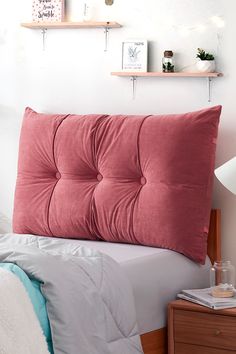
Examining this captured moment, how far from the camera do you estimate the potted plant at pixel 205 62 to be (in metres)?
3.47

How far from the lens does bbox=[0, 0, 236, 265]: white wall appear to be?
3504 millimetres

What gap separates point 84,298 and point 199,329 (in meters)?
0.59

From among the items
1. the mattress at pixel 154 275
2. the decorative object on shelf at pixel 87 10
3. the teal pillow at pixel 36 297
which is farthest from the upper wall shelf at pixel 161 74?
the teal pillow at pixel 36 297

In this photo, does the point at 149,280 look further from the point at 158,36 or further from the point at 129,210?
the point at 158,36

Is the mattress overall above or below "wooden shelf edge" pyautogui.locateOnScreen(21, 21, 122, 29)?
below

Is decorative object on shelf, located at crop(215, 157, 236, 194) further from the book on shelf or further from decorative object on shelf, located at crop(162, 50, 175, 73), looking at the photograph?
decorative object on shelf, located at crop(162, 50, 175, 73)

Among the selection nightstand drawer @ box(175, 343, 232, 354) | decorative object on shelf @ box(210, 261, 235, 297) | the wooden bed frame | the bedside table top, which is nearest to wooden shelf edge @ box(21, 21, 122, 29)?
the wooden bed frame

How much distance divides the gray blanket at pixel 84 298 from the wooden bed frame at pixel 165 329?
0.66 ft

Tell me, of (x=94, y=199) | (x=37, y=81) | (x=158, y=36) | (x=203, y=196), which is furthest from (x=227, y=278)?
(x=37, y=81)

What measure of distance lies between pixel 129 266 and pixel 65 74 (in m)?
1.19

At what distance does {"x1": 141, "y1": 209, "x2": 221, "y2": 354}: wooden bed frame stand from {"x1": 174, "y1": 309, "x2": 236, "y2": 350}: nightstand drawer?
0.19ft

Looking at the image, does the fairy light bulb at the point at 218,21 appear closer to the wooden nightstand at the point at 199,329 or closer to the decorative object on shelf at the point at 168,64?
the decorative object on shelf at the point at 168,64

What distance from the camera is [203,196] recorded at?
3303 mm

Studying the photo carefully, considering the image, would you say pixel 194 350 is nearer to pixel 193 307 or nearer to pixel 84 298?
pixel 193 307
